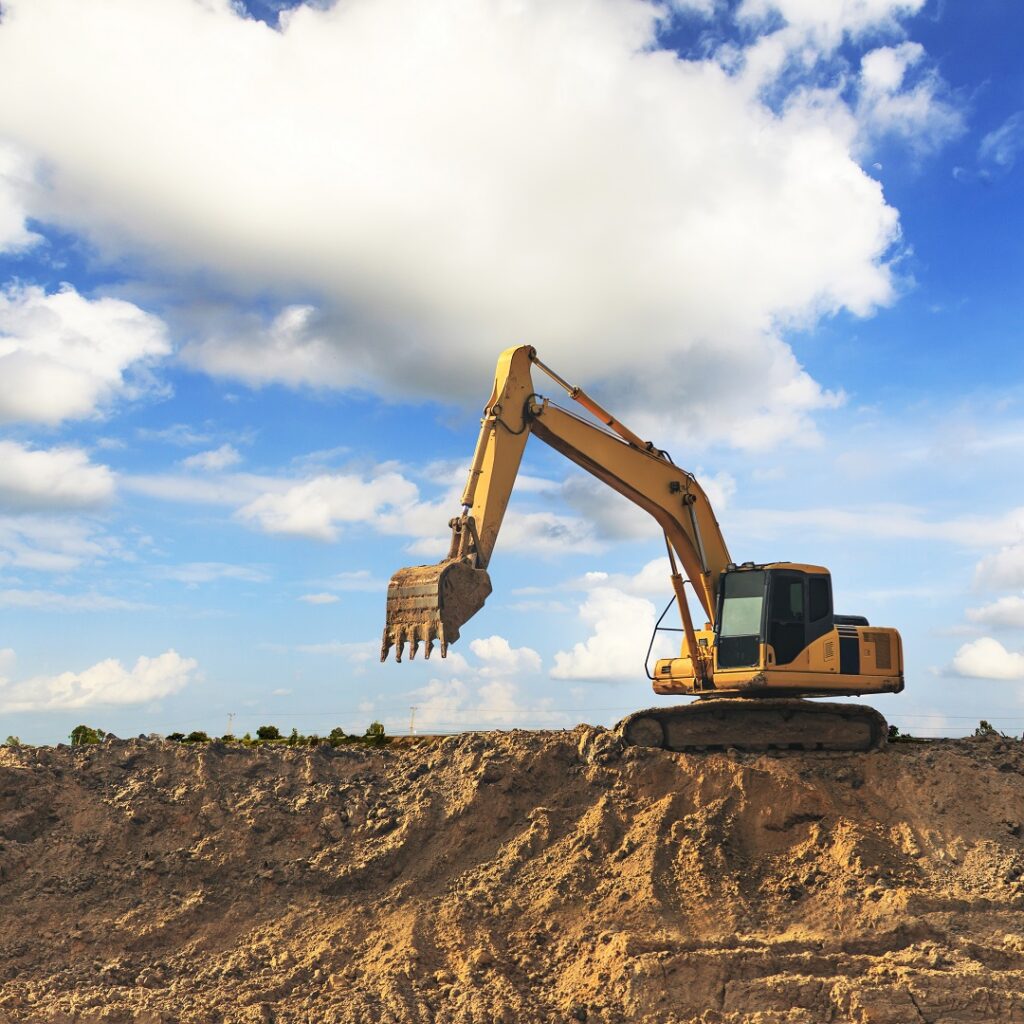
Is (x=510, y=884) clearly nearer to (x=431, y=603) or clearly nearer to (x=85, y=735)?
(x=431, y=603)

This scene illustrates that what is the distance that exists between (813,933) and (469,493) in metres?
6.49

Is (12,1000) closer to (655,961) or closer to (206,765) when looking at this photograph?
(206,765)

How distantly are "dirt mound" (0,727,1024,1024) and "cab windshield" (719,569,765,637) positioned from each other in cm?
192

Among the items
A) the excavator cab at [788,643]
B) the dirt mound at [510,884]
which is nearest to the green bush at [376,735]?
the dirt mound at [510,884]

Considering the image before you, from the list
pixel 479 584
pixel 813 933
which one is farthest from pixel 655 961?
pixel 479 584

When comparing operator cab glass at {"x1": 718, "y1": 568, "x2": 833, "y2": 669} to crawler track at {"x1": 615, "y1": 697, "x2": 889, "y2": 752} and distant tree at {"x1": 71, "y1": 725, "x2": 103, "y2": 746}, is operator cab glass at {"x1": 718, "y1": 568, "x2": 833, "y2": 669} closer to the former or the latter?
crawler track at {"x1": 615, "y1": 697, "x2": 889, "y2": 752}

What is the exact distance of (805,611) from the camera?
48.0ft

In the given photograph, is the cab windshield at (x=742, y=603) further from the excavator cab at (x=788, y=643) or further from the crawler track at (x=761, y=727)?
the crawler track at (x=761, y=727)

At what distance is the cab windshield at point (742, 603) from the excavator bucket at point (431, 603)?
3.81 m

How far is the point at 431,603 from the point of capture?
12461 mm

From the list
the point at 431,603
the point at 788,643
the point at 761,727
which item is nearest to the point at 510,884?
the point at 431,603

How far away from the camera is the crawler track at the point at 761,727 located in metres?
13.9

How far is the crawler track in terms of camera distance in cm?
1392

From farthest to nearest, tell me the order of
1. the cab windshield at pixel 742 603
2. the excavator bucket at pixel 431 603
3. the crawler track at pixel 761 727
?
1. the cab windshield at pixel 742 603
2. the crawler track at pixel 761 727
3. the excavator bucket at pixel 431 603
